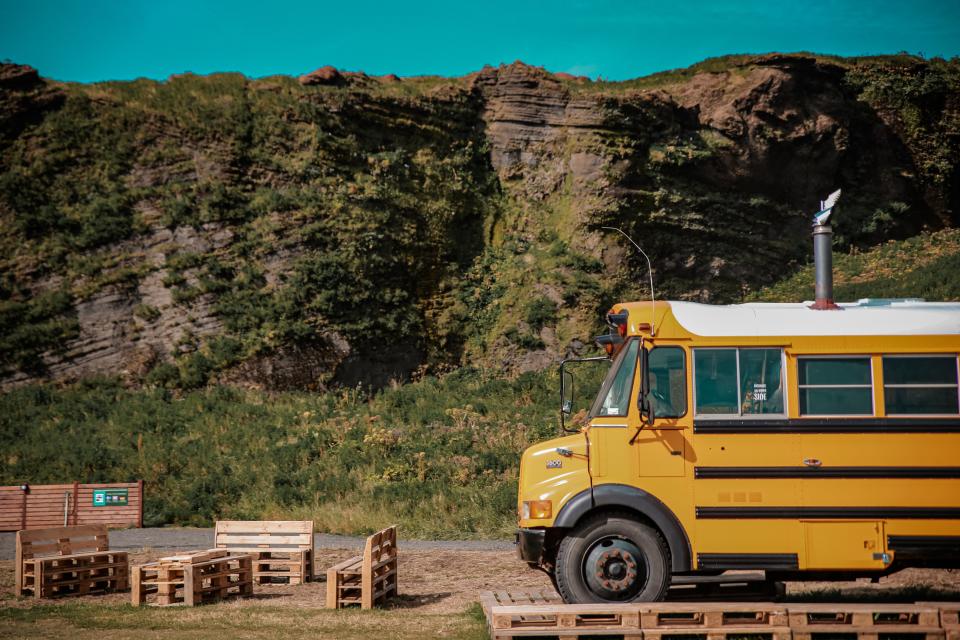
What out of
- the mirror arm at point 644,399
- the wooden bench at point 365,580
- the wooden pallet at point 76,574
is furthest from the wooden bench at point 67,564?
the mirror arm at point 644,399

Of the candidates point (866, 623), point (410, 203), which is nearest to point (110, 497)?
point (410, 203)

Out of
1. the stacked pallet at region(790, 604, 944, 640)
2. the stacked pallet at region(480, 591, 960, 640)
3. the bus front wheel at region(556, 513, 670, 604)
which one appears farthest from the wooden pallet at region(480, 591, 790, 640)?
the bus front wheel at region(556, 513, 670, 604)

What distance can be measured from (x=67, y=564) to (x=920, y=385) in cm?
1302

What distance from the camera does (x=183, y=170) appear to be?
128 feet

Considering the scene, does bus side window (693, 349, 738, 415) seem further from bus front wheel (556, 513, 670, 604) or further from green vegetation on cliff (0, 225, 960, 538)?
green vegetation on cliff (0, 225, 960, 538)

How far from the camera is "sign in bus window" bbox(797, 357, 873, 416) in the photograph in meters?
10.3

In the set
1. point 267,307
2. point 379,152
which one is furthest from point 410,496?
point 379,152

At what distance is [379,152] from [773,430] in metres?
33.3

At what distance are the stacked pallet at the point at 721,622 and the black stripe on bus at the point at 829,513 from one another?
1.06 m

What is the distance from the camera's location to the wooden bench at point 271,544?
596 inches

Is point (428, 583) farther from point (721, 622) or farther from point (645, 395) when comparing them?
point (721, 622)

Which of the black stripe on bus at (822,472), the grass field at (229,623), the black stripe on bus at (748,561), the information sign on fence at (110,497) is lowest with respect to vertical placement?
the grass field at (229,623)

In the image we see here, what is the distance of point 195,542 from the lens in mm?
20422

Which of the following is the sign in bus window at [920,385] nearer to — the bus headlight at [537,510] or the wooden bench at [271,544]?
the bus headlight at [537,510]
